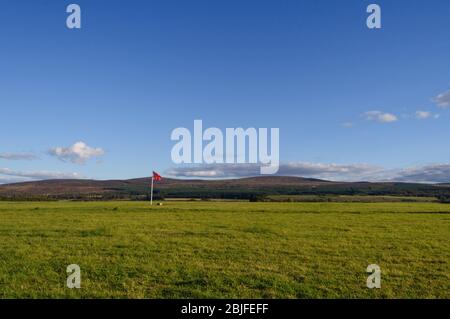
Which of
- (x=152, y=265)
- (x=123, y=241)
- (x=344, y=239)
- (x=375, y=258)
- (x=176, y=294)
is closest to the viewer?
(x=176, y=294)

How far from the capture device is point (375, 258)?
17.3m

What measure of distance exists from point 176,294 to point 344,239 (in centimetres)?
1442

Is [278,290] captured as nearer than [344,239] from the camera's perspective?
Yes

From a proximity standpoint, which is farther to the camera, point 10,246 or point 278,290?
point 10,246
